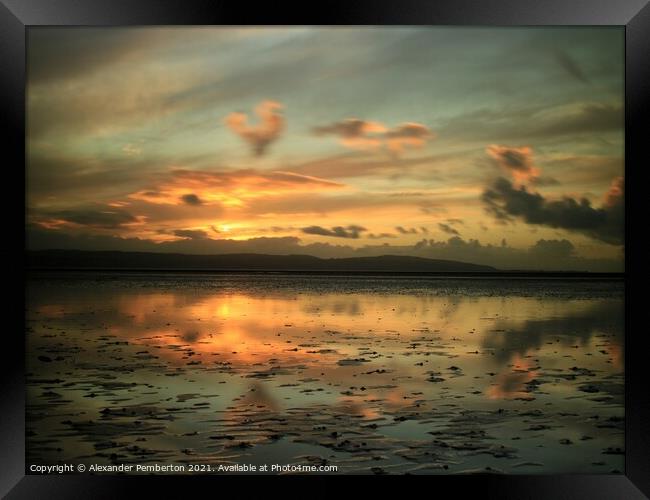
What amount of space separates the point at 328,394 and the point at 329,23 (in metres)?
2.65

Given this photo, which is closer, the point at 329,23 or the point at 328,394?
the point at 329,23

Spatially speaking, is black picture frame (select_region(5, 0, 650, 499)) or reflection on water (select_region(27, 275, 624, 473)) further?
reflection on water (select_region(27, 275, 624, 473))

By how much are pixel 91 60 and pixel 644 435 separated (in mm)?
4120

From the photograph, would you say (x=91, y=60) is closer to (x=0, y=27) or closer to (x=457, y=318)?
(x=0, y=27)

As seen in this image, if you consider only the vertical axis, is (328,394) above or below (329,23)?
below

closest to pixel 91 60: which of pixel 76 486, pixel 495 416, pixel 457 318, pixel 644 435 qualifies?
pixel 76 486

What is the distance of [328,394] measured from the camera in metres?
5.09

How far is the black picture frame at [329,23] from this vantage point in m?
3.66

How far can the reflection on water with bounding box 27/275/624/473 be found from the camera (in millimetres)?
4148

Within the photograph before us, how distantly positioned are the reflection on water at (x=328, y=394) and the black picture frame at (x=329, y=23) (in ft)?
0.84

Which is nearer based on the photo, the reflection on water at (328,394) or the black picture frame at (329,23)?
the black picture frame at (329,23)

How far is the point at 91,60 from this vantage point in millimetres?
4738

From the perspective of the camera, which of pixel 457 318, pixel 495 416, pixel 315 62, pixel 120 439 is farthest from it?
pixel 457 318

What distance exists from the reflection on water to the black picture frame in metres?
0.26
